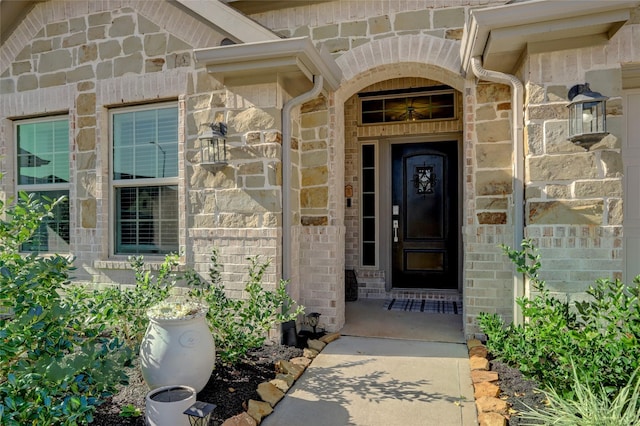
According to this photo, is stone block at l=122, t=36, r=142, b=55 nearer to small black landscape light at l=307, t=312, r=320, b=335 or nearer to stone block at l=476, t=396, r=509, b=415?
small black landscape light at l=307, t=312, r=320, b=335

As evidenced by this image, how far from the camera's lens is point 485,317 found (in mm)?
2783

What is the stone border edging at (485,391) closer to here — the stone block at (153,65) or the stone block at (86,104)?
the stone block at (153,65)

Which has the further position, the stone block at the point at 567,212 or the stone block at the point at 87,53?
the stone block at the point at 87,53

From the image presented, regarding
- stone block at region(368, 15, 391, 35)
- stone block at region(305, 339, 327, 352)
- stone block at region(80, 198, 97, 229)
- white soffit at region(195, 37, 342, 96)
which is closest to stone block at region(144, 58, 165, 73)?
white soffit at region(195, 37, 342, 96)

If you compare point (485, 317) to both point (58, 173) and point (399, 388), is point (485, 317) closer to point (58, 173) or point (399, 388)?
point (399, 388)

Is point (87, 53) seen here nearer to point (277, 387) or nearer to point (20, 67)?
point (20, 67)

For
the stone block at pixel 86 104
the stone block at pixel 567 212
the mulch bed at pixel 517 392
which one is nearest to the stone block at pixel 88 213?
the stone block at pixel 86 104

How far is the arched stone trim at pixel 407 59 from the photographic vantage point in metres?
3.75

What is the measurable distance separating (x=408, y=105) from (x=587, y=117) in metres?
2.62

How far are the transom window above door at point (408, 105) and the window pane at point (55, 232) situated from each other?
3813 millimetres

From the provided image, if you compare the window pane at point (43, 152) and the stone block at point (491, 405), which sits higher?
the window pane at point (43, 152)

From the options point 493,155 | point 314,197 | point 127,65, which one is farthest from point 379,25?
point 127,65

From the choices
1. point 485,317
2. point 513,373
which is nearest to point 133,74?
point 485,317

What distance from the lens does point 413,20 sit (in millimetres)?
3820
